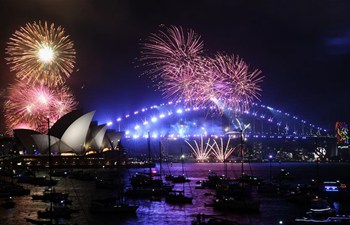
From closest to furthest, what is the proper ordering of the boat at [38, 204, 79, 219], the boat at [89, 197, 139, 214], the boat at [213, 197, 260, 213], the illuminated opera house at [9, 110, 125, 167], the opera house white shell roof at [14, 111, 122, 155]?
the boat at [38, 204, 79, 219] < the boat at [89, 197, 139, 214] < the boat at [213, 197, 260, 213] < the opera house white shell roof at [14, 111, 122, 155] < the illuminated opera house at [9, 110, 125, 167]

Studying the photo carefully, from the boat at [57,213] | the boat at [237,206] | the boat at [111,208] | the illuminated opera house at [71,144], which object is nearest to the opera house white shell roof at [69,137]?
the illuminated opera house at [71,144]

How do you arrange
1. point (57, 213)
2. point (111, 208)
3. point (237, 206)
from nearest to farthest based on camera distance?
point (57, 213) < point (111, 208) < point (237, 206)

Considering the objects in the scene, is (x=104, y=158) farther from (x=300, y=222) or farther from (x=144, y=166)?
(x=300, y=222)

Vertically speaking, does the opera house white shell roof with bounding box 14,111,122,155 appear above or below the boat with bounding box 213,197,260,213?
above

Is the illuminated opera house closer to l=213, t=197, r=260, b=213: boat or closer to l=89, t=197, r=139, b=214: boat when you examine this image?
l=89, t=197, r=139, b=214: boat

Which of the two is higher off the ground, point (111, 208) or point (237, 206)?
point (111, 208)

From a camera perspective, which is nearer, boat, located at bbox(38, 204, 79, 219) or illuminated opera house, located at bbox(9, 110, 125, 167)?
boat, located at bbox(38, 204, 79, 219)

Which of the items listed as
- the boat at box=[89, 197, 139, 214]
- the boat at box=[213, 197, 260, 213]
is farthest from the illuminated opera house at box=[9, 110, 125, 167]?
the boat at box=[213, 197, 260, 213]

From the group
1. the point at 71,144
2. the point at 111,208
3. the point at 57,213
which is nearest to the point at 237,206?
the point at 111,208

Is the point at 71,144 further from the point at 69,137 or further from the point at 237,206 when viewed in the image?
the point at 237,206
